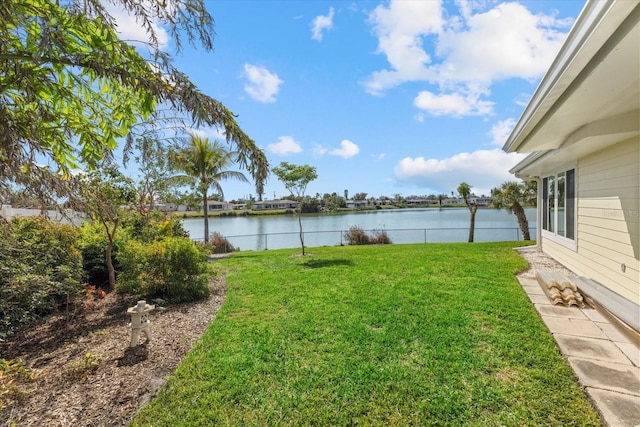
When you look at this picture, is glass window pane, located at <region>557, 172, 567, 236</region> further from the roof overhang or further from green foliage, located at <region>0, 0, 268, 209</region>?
green foliage, located at <region>0, 0, 268, 209</region>

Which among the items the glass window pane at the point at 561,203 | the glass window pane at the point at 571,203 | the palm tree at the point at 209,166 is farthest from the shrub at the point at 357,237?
the glass window pane at the point at 571,203

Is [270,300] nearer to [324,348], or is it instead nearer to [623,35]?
[324,348]

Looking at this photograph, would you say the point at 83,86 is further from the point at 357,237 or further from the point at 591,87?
the point at 357,237

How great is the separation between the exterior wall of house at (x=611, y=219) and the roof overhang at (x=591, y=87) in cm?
42

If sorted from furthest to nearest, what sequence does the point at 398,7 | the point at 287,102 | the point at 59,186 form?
the point at 287,102, the point at 398,7, the point at 59,186

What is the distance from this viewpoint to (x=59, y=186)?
217 cm

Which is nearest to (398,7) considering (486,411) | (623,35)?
(623,35)

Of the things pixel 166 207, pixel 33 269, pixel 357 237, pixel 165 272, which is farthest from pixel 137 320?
pixel 357 237

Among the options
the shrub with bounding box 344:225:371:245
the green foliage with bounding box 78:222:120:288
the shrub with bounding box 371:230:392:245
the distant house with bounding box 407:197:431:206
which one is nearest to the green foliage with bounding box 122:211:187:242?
the green foliage with bounding box 78:222:120:288

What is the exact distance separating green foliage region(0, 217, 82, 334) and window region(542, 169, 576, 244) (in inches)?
357

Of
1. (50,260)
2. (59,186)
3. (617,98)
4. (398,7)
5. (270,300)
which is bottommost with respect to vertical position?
(270,300)

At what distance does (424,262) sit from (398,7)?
582 cm

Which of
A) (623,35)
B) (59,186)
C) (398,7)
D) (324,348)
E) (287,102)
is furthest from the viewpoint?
(287,102)

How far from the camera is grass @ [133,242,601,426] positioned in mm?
2262
